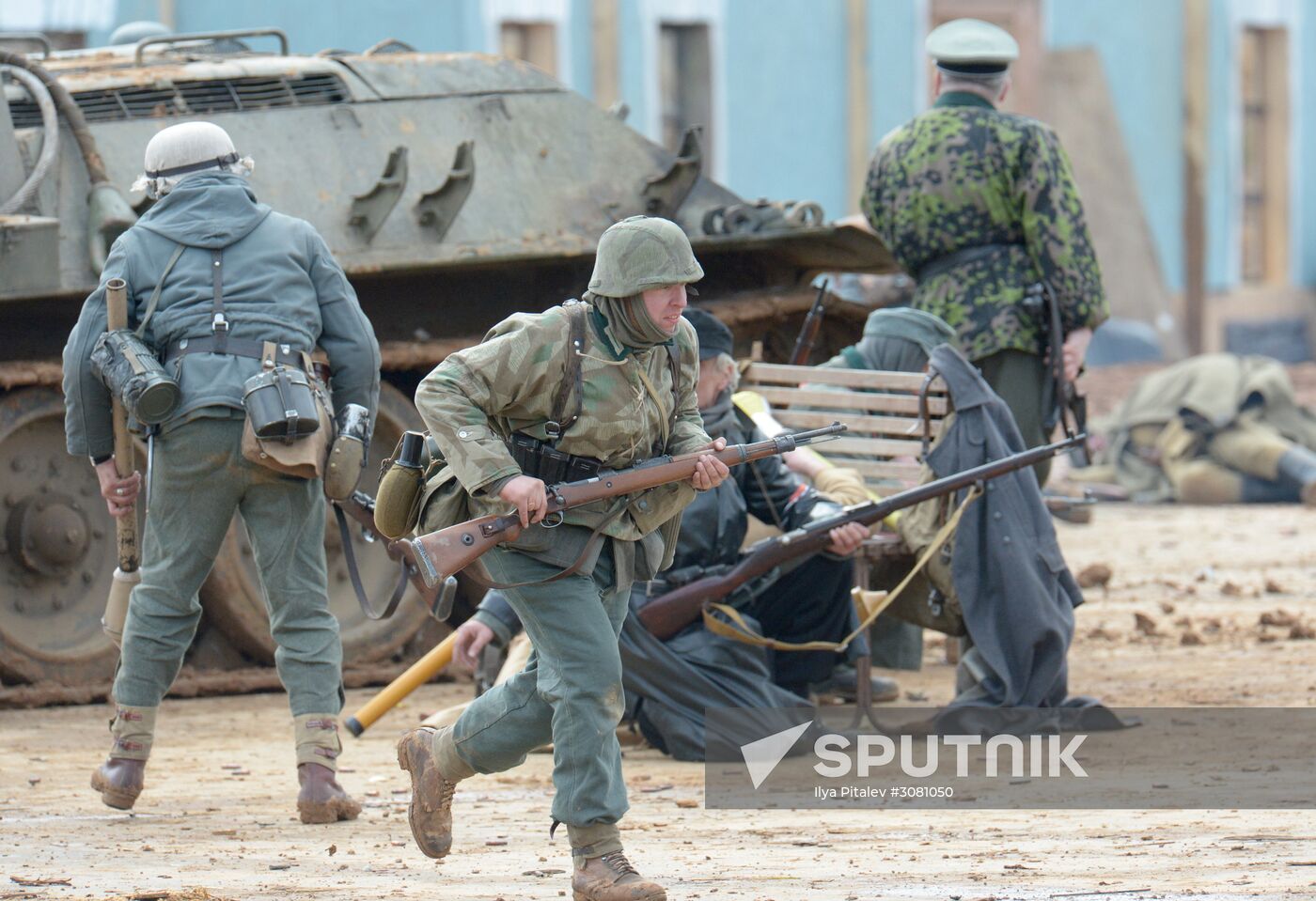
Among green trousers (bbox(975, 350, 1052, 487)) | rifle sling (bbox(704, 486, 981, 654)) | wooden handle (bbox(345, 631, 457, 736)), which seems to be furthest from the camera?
green trousers (bbox(975, 350, 1052, 487))

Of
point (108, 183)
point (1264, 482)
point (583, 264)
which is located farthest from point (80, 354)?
point (1264, 482)

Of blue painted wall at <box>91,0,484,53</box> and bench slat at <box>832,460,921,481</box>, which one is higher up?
blue painted wall at <box>91,0,484,53</box>

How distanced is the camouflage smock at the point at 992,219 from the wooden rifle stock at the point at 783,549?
83 cm

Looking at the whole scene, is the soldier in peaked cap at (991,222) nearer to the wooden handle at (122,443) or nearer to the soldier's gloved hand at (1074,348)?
the soldier's gloved hand at (1074,348)

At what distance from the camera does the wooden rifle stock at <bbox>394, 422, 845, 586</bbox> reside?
4918 mm

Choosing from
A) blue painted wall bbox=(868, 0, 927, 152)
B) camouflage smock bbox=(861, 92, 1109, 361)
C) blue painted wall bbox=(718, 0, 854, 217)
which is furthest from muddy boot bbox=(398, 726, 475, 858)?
blue painted wall bbox=(868, 0, 927, 152)

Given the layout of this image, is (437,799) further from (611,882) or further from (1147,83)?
(1147,83)

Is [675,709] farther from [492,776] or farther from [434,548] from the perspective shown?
[434,548]

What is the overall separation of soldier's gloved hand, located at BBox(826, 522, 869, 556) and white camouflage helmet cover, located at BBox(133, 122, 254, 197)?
6.23ft

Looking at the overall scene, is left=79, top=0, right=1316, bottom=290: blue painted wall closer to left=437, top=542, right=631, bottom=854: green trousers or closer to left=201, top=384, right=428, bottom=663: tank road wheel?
left=201, top=384, right=428, bottom=663: tank road wheel

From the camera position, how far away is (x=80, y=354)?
6.05 meters

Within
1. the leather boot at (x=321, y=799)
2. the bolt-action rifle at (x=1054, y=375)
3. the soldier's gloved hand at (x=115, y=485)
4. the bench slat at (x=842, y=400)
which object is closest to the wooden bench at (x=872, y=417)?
the bench slat at (x=842, y=400)

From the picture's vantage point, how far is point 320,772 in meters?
5.95

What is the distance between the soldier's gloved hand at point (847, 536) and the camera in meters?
6.73
